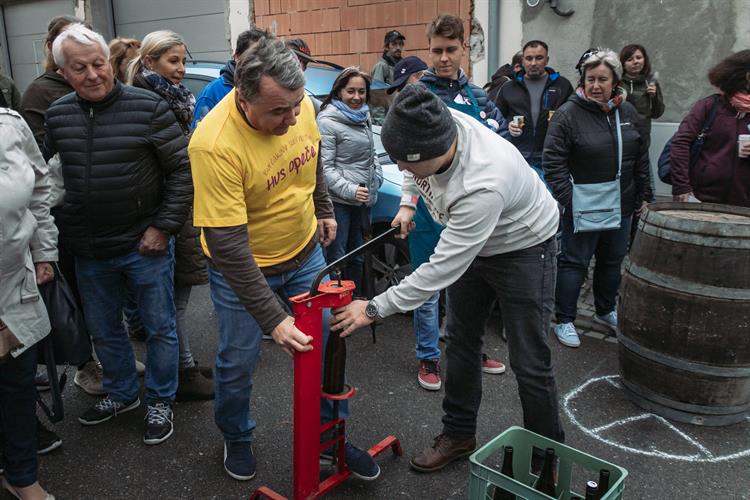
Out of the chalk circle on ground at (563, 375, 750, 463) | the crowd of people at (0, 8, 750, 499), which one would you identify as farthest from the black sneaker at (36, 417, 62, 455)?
the chalk circle on ground at (563, 375, 750, 463)

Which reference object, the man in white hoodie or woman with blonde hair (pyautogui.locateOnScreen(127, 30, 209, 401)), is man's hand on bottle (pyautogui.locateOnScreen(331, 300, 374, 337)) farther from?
woman with blonde hair (pyautogui.locateOnScreen(127, 30, 209, 401))

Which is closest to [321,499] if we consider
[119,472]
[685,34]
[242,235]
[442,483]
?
[442,483]

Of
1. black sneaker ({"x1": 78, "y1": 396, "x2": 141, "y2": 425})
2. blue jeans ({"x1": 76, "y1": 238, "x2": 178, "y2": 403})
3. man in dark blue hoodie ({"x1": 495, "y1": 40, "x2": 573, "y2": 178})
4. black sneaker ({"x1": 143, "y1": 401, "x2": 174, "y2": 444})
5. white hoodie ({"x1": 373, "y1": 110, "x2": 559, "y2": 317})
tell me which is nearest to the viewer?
white hoodie ({"x1": 373, "y1": 110, "x2": 559, "y2": 317})

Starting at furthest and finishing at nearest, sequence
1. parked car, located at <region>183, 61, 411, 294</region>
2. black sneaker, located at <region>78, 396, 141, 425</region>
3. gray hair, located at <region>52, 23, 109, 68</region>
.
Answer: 1. parked car, located at <region>183, 61, 411, 294</region>
2. black sneaker, located at <region>78, 396, 141, 425</region>
3. gray hair, located at <region>52, 23, 109, 68</region>

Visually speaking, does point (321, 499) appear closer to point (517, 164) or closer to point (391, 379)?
point (391, 379)

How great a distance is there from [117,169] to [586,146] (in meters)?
2.77

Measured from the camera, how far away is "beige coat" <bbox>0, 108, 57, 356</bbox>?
2338 millimetres

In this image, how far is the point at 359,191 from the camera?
4.15 m

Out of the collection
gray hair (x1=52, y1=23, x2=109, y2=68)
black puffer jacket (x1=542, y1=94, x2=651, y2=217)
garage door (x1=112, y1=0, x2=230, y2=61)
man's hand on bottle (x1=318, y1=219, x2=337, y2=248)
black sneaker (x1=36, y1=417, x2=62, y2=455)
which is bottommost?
black sneaker (x1=36, y1=417, x2=62, y2=455)

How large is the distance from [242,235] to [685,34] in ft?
20.0

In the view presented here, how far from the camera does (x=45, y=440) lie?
3.22 m

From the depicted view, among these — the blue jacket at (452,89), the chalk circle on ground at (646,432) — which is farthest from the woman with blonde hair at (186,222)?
the chalk circle on ground at (646,432)

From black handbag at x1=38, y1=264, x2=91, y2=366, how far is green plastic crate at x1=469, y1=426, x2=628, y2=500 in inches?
72.0

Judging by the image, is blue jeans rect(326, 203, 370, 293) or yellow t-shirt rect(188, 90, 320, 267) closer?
yellow t-shirt rect(188, 90, 320, 267)
